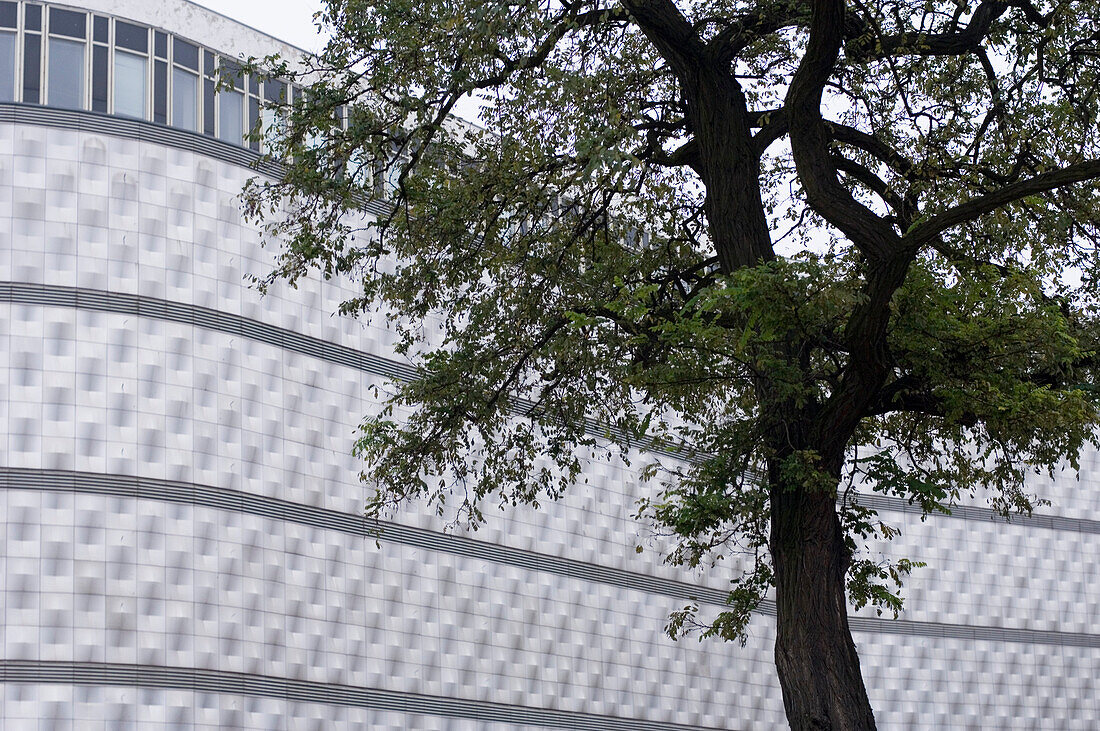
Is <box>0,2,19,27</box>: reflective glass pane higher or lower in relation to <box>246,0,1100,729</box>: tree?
higher

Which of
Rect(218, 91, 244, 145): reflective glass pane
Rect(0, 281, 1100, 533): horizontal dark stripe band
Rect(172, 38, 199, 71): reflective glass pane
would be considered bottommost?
Rect(0, 281, 1100, 533): horizontal dark stripe band

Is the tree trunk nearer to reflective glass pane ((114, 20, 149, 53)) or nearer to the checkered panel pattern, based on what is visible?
the checkered panel pattern

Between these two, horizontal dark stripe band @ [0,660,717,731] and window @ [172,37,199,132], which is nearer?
horizontal dark stripe band @ [0,660,717,731]

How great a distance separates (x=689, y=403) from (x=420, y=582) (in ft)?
31.8

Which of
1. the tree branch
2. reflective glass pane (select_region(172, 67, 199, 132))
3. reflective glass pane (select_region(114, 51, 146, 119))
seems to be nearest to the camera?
the tree branch

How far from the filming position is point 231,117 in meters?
19.2

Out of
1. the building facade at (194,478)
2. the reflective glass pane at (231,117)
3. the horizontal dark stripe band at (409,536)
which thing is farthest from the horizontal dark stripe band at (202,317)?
the reflective glass pane at (231,117)

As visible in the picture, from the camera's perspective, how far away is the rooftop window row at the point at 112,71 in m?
17.9

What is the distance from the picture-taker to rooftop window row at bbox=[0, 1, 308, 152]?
17.9 m

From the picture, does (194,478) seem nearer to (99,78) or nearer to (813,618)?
(99,78)

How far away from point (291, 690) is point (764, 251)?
10.0 m

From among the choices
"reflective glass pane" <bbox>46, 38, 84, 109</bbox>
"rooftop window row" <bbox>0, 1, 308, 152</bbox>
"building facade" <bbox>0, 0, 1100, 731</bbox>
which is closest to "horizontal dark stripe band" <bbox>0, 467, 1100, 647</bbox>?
"building facade" <bbox>0, 0, 1100, 731</bbox>

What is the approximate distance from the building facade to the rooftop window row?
3 centimetres

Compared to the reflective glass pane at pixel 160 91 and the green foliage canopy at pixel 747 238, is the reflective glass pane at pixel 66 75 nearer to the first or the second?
the reflective glass pane at pixel 160 91
